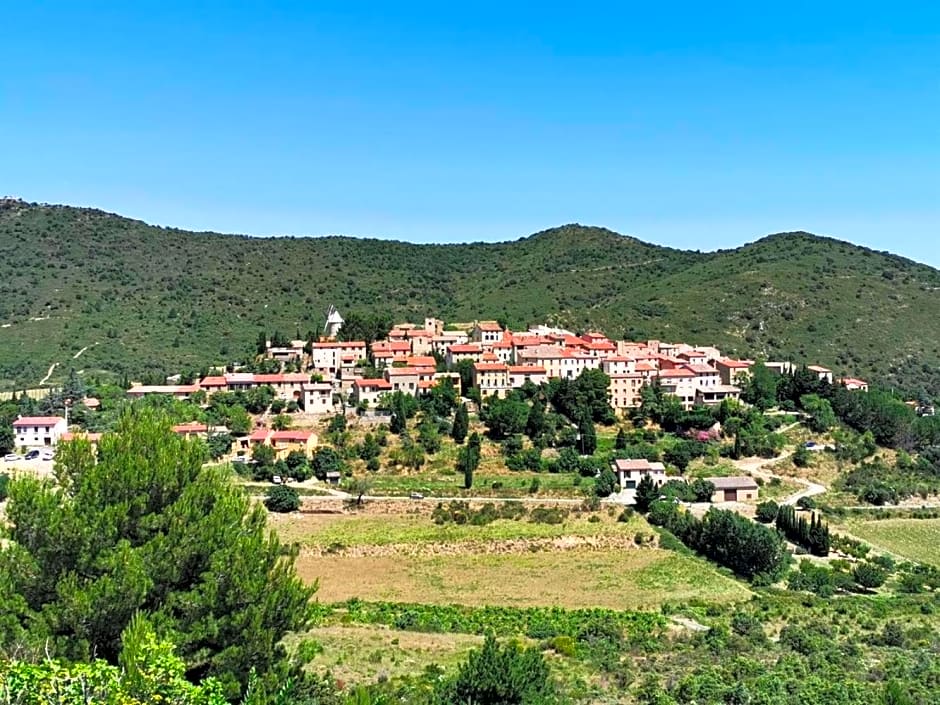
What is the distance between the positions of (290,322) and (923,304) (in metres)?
77.1

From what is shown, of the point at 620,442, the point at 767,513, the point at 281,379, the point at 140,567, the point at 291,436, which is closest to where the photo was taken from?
the point at 140,567

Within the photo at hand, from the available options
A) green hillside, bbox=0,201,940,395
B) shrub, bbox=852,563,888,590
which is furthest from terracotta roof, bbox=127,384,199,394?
shrub, bbox=852,563,888,590

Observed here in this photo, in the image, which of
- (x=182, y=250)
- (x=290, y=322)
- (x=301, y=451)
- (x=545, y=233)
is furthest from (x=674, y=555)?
(x=545, y=233)

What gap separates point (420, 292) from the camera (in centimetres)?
11612

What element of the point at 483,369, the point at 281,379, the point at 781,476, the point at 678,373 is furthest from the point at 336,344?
the point at 781,476

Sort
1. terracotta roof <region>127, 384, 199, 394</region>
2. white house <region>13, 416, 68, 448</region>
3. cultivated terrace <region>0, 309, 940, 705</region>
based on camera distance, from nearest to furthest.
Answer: cultivated terrace <region>0, 309, 940, 705</region>
white house <region>13, 416, 68, 448</region>
terracotta roof <region>127, 384, 199, 394</region>

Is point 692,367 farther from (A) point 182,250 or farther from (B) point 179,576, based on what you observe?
(A) point 182,250

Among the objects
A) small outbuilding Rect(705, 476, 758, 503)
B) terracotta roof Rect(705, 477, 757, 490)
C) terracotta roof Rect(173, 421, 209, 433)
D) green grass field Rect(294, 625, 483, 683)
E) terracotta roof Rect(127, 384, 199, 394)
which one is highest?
terracotta roof Rect(127, 384, 199, 394)

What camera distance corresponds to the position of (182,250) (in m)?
123

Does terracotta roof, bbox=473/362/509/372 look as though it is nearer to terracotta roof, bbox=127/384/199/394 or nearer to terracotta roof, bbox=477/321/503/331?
terracotta roof, bbox=477/321/503/331

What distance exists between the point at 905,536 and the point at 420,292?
Answer: 80.5m

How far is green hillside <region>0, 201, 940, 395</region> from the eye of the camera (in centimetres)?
8725

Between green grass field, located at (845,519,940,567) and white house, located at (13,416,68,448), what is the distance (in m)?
47.7

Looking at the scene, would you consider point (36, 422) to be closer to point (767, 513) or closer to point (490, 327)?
point (490, 327)
